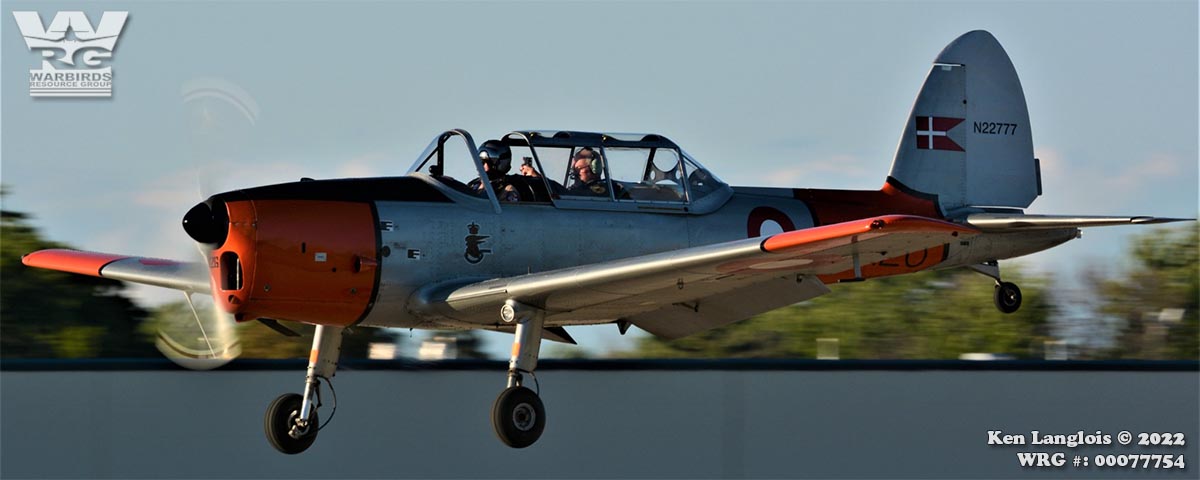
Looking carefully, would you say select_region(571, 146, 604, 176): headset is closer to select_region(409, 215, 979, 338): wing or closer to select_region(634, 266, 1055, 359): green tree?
select_region(409, 215, 979, 338): wing

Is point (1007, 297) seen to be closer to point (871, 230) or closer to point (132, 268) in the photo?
point (871, 230)

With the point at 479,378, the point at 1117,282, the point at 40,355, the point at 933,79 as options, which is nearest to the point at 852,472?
the point at 479,378

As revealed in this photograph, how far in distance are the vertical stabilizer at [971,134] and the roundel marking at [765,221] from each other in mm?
1956

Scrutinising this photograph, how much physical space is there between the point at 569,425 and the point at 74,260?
449 cm

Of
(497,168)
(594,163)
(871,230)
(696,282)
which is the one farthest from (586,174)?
(871,230)

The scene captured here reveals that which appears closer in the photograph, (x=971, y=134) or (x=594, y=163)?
(x=594, y=163)

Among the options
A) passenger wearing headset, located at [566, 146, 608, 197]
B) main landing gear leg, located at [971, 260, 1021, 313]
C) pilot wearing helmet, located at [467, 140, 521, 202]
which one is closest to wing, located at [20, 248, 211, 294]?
pilot wearing helmet, located at [467, 140, 521, 202]

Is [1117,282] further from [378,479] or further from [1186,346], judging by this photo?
[378,479]

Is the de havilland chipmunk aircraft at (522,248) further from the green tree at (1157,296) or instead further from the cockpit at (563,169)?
the green tree at (1157,296)

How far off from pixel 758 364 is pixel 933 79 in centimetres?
402

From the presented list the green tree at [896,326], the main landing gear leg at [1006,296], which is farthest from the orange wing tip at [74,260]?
the green tree at [896,326]

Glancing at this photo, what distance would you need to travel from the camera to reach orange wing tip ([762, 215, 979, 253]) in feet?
25.8

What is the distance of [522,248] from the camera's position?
34.3 ft

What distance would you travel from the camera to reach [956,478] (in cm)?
1102
